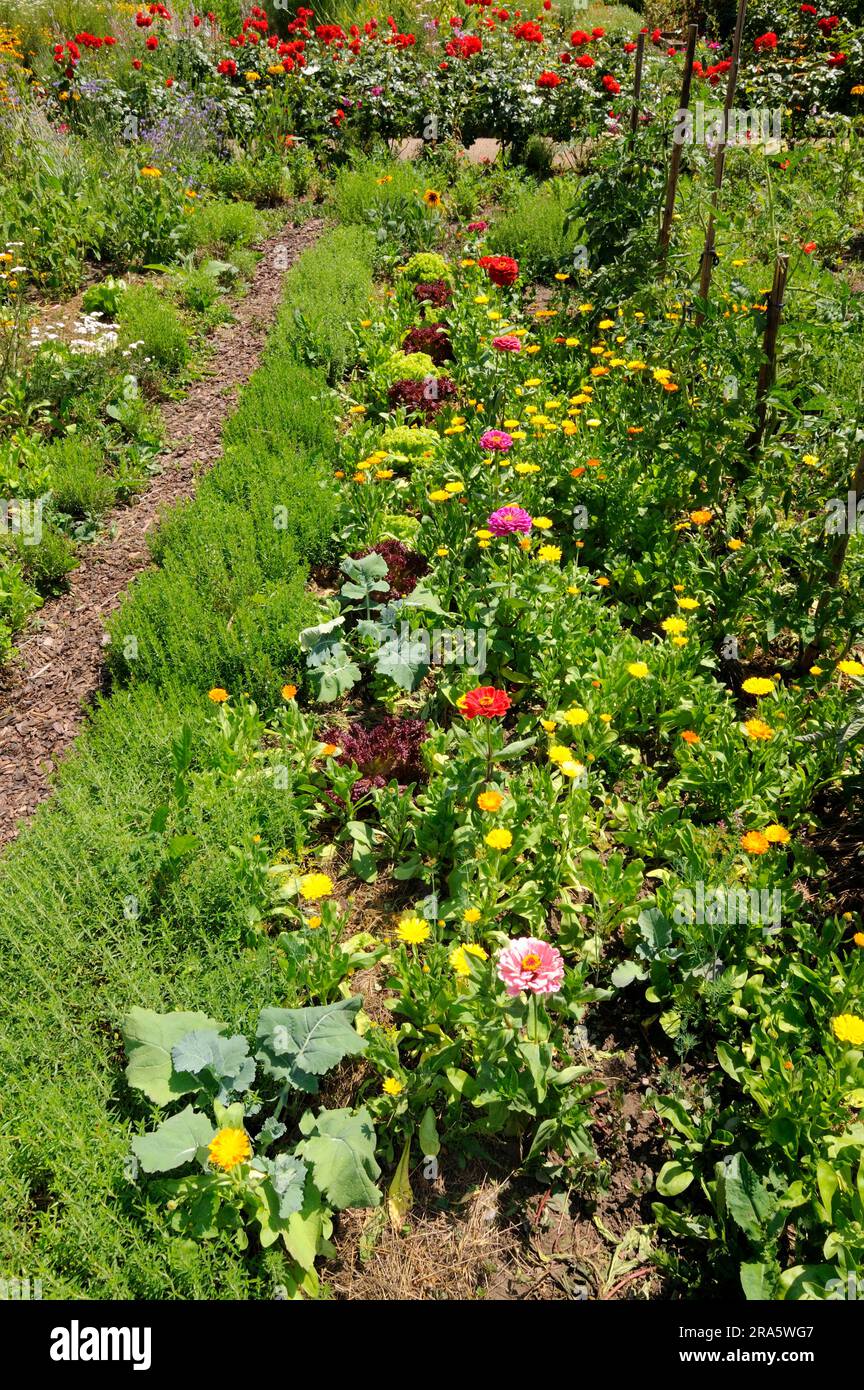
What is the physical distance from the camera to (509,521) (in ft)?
11.5

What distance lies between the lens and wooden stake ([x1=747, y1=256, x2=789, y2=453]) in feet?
11.2

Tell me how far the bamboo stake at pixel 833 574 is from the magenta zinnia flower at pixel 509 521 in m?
1.13

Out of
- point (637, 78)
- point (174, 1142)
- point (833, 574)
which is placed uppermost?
point (637, 78)

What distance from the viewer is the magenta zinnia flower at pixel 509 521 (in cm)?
350

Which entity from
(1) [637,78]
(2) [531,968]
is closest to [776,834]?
(2) [531,968]

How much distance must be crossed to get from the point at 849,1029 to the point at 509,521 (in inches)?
85.0

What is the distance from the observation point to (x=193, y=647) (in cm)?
357

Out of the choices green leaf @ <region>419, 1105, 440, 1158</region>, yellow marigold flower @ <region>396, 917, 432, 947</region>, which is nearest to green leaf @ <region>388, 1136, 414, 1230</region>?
green leaf @ <region>419, 1105, 440, 1158</region>

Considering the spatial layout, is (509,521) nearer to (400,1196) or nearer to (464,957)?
(464,957)

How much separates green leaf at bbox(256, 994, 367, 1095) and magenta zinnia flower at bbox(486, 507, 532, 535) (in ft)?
6.34

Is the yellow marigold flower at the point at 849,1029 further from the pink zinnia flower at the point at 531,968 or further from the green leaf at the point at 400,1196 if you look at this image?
the green leaf at the point at 400,1196

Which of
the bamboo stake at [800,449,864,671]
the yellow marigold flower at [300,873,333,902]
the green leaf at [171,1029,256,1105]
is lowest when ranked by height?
the green leaf at [171,1029,256,1105]

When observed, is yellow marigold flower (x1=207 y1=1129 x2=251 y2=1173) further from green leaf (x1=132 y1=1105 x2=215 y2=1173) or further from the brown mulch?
the brown mulch

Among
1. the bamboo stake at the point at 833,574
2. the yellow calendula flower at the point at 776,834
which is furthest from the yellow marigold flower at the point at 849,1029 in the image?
the bamboo stake at the point at 833,574
